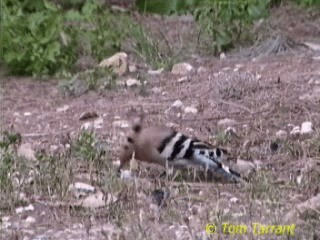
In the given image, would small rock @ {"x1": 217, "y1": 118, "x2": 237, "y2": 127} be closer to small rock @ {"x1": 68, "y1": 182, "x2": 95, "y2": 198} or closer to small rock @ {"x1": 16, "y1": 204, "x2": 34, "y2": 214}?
small rock @ {"x1": 68, "y1": 182, "x2": 95, "y2": 198}

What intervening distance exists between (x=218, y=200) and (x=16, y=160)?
1271 mm

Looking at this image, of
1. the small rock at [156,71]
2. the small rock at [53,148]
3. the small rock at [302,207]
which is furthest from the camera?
the small rock at [156,71]

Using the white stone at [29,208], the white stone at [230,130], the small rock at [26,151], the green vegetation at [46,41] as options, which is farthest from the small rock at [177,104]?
the white stone at [29,208]

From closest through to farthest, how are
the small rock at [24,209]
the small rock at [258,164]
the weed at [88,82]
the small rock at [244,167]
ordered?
the small rock at [24,209], the small rock at [244,167], the small rock at [258,164], the weed at [88,82]

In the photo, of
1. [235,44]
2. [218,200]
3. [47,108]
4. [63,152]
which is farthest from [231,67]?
[218,200]

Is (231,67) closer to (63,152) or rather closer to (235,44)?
(235,44)

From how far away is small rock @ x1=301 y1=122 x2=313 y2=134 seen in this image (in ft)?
23.5

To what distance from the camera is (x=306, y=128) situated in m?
7.23

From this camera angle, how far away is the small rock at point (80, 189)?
6.20m

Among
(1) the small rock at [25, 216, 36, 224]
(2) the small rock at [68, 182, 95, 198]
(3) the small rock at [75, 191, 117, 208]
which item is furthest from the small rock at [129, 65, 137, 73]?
(1) the small rock at [25, 216, 36, 224]

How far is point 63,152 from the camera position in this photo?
698 cm

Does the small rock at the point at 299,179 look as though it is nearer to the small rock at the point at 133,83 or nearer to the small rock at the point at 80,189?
the small rock at the point at 80,189

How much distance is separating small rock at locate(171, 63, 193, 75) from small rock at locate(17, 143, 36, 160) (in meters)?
1.96

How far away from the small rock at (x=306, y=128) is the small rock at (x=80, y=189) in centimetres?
157
